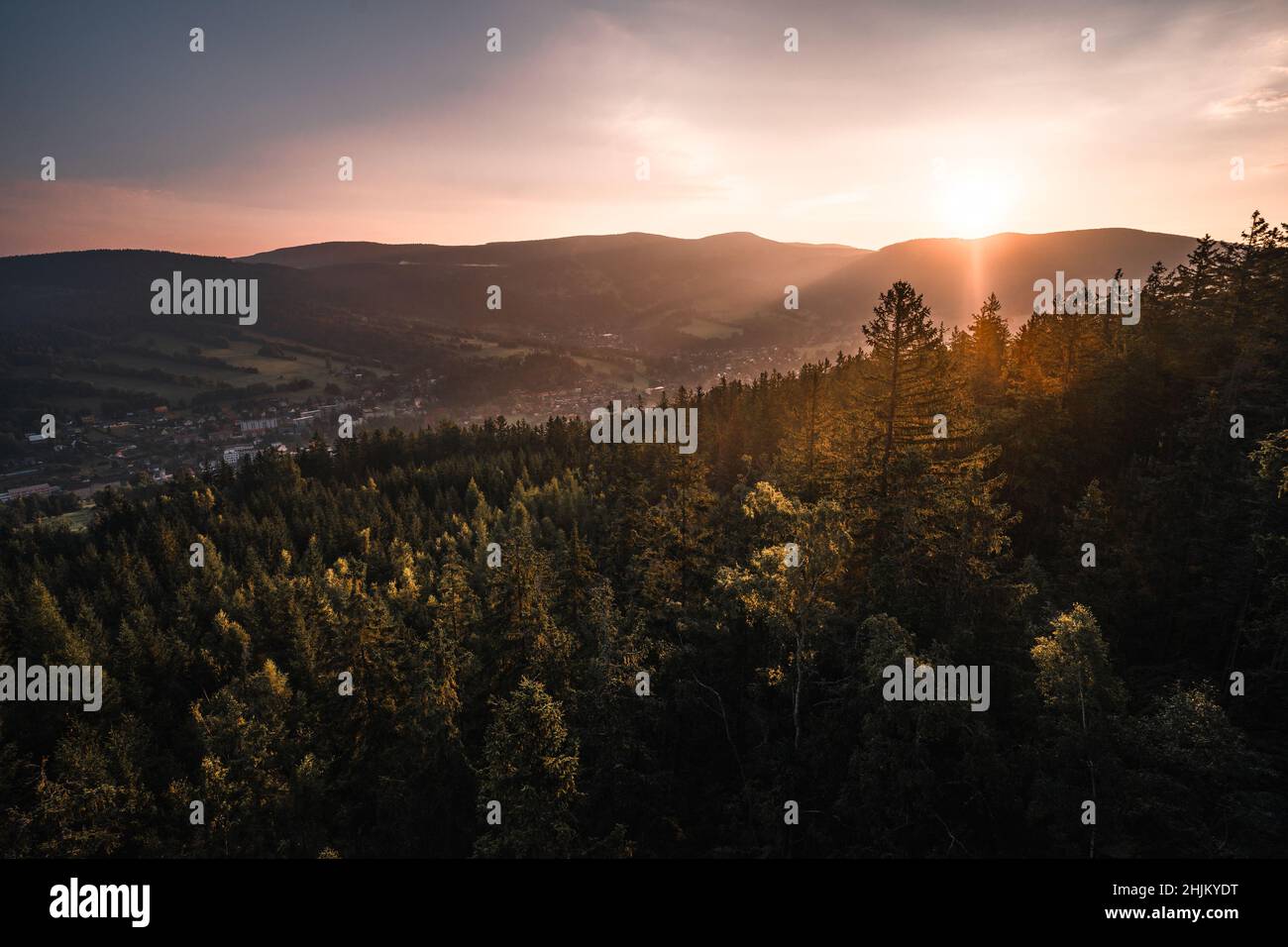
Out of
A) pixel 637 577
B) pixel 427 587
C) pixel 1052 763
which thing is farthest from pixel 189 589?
pixel 1052 763

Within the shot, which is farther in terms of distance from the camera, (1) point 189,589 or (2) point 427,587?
(1) point 189,589

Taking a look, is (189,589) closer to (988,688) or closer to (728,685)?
(728,685)

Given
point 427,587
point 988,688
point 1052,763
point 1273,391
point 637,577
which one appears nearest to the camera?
point 1052,763

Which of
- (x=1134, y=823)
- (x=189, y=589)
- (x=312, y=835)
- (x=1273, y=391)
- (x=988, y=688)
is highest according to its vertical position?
(x=1273, y=391)

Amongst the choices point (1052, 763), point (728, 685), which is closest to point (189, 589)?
point (728, 685)

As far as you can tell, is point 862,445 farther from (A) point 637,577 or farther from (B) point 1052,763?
(B) point 1052,763
